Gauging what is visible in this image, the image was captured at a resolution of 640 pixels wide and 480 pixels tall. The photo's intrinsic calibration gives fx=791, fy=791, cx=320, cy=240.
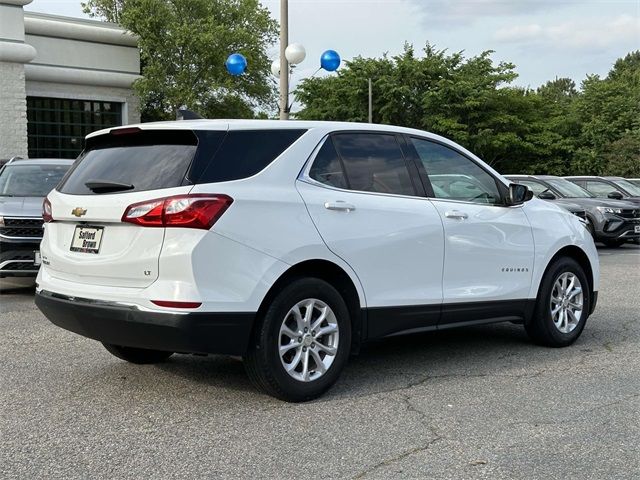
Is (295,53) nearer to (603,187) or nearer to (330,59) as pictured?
(330,59)

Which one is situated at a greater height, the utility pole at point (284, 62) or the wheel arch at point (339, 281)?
the utility pole at point (284, 62)

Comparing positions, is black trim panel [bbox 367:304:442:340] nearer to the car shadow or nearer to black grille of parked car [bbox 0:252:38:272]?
the car shadow

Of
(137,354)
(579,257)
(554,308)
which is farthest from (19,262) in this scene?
(579,257)

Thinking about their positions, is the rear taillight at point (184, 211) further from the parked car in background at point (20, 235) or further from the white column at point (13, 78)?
the white column at point (13, 78)

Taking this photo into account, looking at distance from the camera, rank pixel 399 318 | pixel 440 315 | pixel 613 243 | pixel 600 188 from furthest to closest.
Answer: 1. pixel 600 188
2. pixel 613 243
3. pixel 440 315
4. pixel 399 318

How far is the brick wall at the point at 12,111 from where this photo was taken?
2761 cm

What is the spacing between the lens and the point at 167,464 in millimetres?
3848

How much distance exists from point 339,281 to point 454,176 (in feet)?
5.17

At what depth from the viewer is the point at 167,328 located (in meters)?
4.47

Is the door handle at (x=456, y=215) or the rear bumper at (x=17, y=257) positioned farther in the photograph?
the rear bumper at (x=17, y=257)

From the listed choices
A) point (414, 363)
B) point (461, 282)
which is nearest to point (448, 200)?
point (461, 282)

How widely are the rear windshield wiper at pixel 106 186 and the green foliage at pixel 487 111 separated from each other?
117 feet

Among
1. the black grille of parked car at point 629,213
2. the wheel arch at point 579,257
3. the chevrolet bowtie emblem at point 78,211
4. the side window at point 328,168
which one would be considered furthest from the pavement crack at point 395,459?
the black grille of parked car at point 629,213

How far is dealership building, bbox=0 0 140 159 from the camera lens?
27.8 meters
